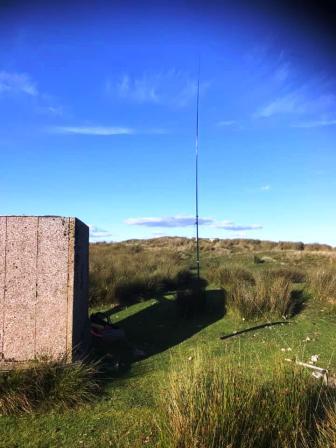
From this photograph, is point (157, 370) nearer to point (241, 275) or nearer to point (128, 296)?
point (128, 296)

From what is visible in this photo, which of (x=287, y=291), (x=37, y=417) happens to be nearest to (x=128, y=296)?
(x=287, y=291)

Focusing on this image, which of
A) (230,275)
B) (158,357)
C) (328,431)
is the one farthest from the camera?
(230,275)

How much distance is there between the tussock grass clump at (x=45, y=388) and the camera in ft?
18.6

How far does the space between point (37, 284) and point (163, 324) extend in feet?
15.1

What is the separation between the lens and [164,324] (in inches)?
441

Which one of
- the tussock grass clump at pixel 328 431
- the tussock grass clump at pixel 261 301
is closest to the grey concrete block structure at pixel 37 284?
the tussock grass clump at pixel 328 431

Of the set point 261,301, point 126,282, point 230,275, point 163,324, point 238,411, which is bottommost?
point 163,324

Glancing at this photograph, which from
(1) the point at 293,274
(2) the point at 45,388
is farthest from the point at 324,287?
(2) the point at 45,388

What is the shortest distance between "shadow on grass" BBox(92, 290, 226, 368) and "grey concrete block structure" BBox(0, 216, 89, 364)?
1986 millimetres

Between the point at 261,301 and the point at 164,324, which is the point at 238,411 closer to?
the point at 261,301

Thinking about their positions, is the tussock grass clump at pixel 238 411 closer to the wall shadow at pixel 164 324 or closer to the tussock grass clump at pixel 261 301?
the wall shadow at pixel 164 324

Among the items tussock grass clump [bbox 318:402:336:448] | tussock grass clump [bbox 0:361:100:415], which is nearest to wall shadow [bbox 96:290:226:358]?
tussock grass clump [bbox 0:361:100:415]

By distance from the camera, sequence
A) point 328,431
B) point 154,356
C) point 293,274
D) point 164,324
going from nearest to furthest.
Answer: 1. point 328,431
2. point 154,356
3. point 164,324
4. point 293,274

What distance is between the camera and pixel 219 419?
396 centimetres
